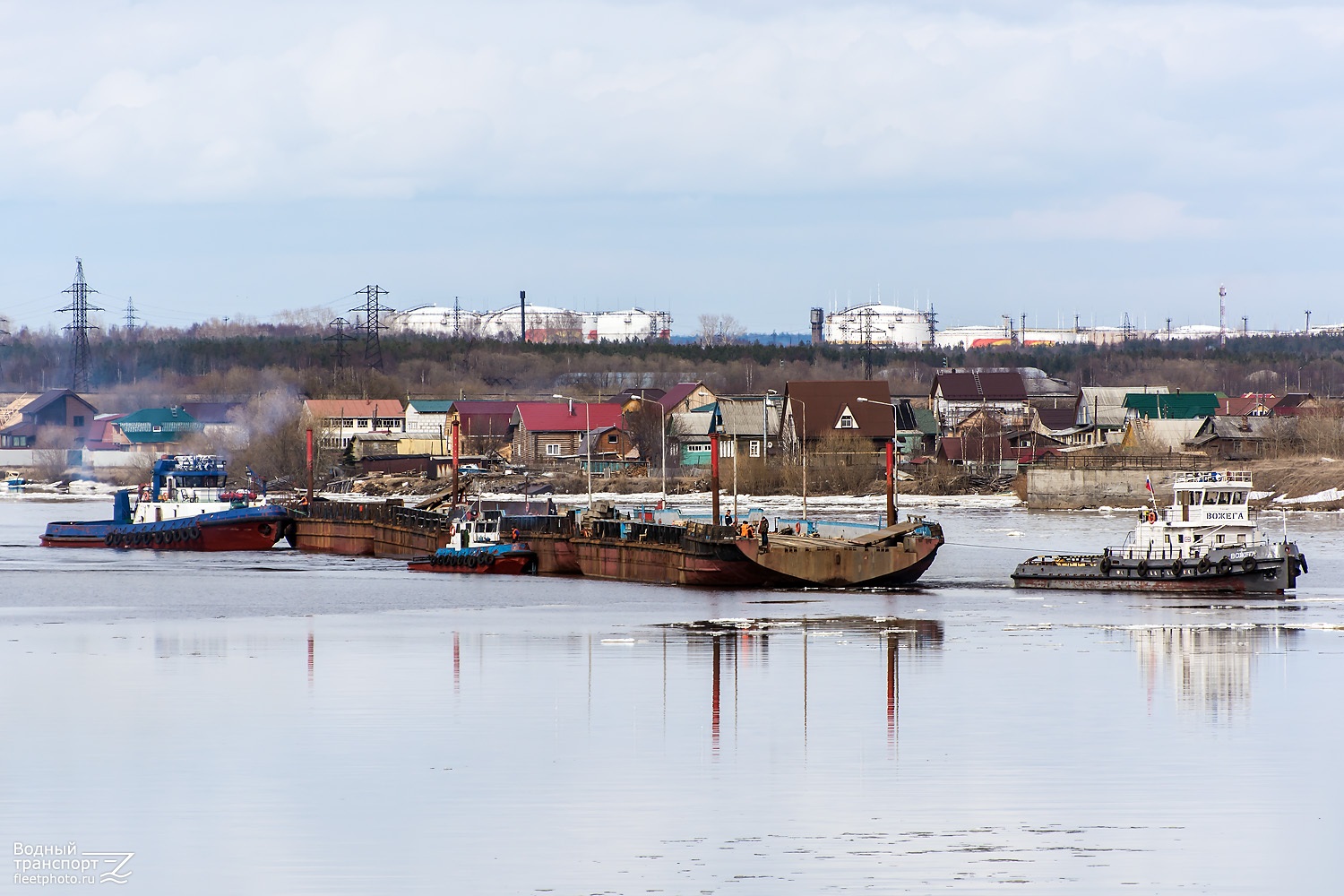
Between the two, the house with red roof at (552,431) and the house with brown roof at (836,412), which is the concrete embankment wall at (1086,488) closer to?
the house with brown roof at (836,412)

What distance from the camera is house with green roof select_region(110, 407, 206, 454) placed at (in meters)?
168

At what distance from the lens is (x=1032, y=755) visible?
1062 inches

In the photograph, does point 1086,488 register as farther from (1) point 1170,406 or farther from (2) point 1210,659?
(2) point 1210,659

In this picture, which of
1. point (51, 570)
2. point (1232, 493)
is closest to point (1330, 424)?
point (1232, 493)

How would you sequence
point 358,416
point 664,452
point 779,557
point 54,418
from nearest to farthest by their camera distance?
point 779,557, point 664,452, point 358,416, point 54,418

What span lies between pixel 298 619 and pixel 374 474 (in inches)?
4055

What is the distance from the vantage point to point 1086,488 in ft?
379

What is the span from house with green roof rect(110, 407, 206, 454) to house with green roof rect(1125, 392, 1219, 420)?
87128 mm

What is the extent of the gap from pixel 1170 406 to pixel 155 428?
96832 mm

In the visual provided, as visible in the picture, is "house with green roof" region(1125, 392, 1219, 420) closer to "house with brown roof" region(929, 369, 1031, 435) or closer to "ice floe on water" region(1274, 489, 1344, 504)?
"house with brown roof" region(929, 369, 1031, 435)

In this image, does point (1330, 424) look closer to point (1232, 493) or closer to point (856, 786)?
point (1232, 493)

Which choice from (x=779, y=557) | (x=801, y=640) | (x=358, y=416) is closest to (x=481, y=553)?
(x=779, y=557)

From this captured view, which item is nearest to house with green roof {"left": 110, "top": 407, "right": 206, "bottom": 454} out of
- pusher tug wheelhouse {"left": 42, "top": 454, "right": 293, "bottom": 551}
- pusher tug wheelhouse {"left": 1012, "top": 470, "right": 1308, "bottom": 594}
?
pusher tug wheelhouse {"left": 42, "top": 454, "right": 293, "bottom": 551}

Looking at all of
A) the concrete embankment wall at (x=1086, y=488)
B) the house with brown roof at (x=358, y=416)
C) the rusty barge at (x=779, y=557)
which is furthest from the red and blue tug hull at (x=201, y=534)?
the house with brown roof at (x=358, y=416)
